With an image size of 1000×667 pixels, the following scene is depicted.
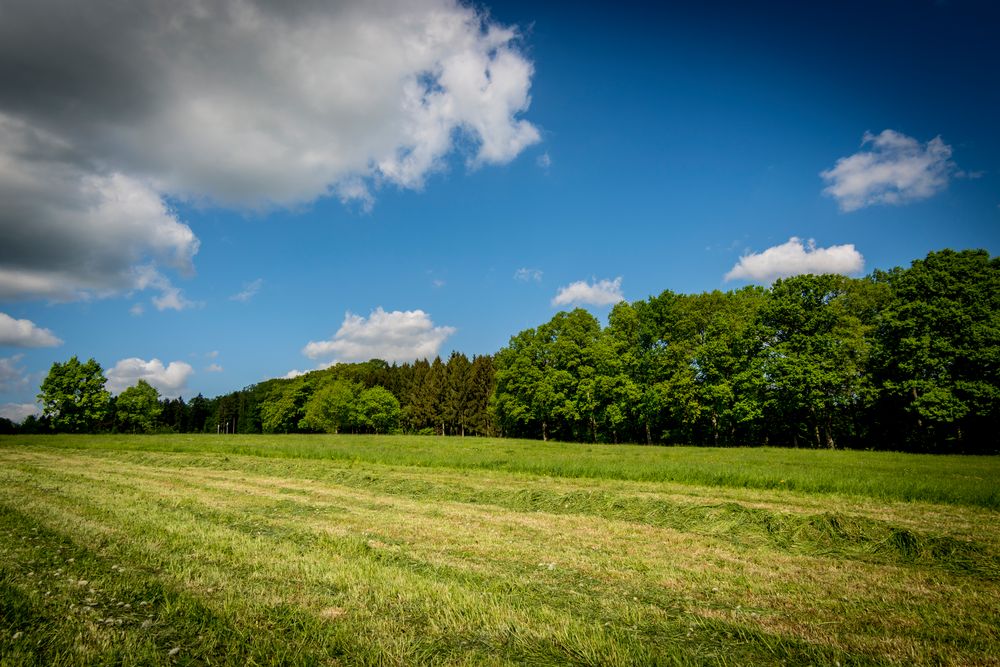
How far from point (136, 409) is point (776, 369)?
10589 centimetres

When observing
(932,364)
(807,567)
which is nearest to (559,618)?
(807,567)

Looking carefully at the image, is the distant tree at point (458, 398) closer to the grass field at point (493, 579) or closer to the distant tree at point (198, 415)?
the grass field at point (493, 579)

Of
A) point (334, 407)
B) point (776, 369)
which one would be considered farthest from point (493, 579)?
point (334, 407)

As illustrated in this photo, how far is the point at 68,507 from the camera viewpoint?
11188 millimetres

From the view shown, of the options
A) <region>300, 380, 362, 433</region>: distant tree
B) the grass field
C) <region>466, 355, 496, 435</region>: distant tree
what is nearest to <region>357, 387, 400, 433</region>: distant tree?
<region>300, 380, 362, 433</region>: distant tree

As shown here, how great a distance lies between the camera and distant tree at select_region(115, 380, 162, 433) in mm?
86625

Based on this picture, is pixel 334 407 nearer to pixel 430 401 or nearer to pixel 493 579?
pixel 430 401

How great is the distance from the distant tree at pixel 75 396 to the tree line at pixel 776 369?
0.17 metres

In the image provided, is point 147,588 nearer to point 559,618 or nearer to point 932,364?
point 559,618

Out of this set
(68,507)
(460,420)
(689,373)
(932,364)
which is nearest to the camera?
(68,507)

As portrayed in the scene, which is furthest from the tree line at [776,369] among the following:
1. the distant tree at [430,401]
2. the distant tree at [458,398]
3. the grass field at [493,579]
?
the grass field at [493,579]

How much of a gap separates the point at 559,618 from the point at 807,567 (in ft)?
16.7

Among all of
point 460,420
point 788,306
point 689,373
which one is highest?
point 788,306

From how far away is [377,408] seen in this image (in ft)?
299
